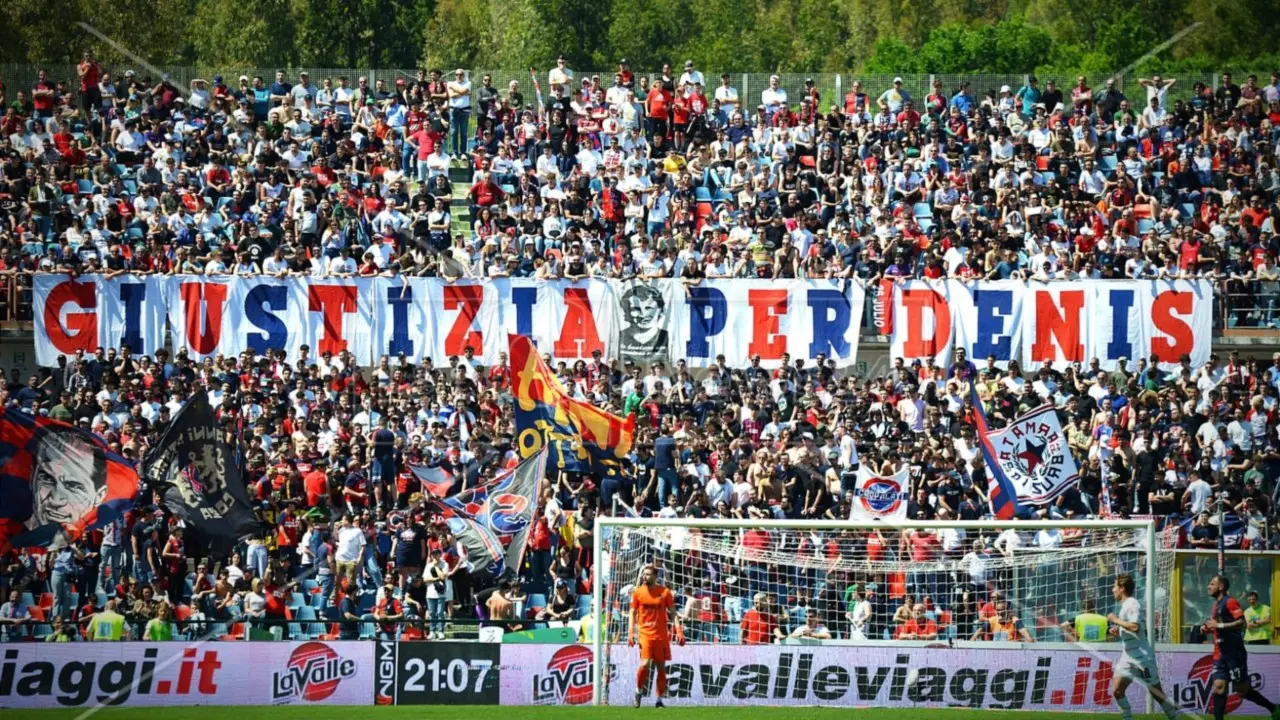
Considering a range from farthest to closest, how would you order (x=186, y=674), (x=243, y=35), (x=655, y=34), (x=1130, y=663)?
1. (x=655, y=34)
2. (x=243, y=35)
3. (x=186, y=674)
4. (x=1130, y=663)

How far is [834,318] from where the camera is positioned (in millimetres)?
29453

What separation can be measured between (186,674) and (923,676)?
868 centimetres

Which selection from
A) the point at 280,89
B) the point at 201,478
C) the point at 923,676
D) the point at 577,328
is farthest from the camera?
the point at 280,89

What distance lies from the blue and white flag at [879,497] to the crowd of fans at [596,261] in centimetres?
39

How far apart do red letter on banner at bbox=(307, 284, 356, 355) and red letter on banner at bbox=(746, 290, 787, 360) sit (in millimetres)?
7004

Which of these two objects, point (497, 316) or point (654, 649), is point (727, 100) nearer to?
point (497, 316)

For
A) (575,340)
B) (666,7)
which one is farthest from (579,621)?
(666,7)

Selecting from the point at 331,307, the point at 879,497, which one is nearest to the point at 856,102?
the point at 331,307

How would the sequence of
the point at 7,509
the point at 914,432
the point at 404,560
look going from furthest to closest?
1. the point at 914,432
2. the point at 404,560
3. the point at 7,509

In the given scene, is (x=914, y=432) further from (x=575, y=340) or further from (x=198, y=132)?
(x=198, y=132)

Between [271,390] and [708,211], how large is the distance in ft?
29.0

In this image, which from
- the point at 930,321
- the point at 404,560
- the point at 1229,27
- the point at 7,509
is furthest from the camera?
the point at 1229,27

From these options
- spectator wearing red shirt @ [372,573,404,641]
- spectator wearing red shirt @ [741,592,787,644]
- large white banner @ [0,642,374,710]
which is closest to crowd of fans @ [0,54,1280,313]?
spectator wearing red shirt @ [372,573,404,641]

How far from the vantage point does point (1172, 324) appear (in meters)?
29.4
